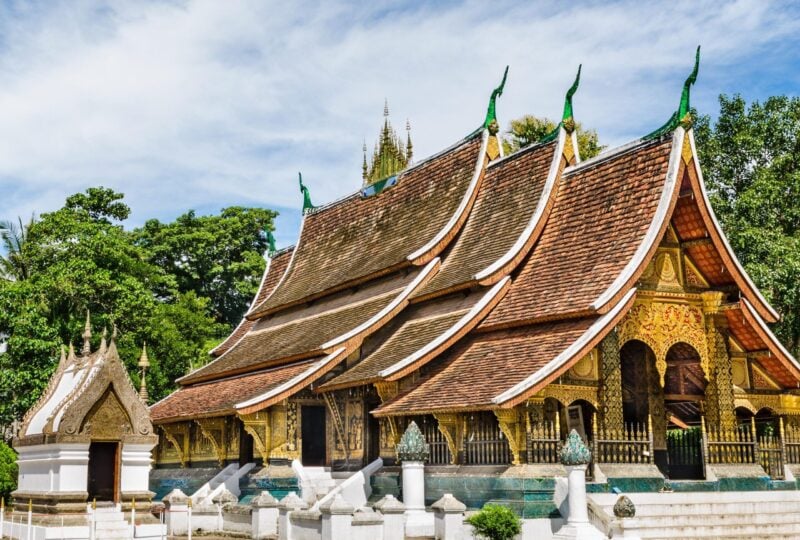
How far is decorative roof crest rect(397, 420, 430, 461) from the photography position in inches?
579

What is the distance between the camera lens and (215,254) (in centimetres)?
4600

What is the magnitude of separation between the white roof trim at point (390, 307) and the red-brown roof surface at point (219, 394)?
0.95 m

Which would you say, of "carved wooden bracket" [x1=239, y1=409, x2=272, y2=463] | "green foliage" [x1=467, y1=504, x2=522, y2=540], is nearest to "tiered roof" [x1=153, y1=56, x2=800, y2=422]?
"carved wooden bracket" [x1=239, y1=409, x2=272, y2=463]

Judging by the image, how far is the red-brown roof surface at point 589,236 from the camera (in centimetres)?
1530

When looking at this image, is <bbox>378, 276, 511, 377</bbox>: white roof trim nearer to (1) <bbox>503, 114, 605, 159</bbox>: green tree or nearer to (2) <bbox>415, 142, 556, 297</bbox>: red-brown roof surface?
(2) <bbox>415, 142, 556, 297</bbox>: red-brown roof surface

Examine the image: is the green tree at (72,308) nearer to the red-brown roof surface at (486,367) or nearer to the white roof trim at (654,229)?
the red-brown roof surface at (486,367)

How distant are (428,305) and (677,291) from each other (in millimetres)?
4723

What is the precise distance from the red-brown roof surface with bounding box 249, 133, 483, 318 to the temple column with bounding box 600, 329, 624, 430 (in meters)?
5.08

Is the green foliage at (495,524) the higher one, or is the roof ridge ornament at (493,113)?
the roof ridge ornament at (493,113)

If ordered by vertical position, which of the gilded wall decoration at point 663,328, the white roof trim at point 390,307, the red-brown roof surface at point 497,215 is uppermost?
the red-brown roof surface at point 497,215

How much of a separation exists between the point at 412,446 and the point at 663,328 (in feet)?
15.1

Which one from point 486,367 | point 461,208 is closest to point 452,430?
point 486,367

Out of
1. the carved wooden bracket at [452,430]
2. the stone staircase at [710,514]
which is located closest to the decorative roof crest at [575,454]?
the stone staircase at [710,514]

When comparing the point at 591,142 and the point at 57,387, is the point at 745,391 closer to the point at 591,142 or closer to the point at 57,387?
the point at 57,387
